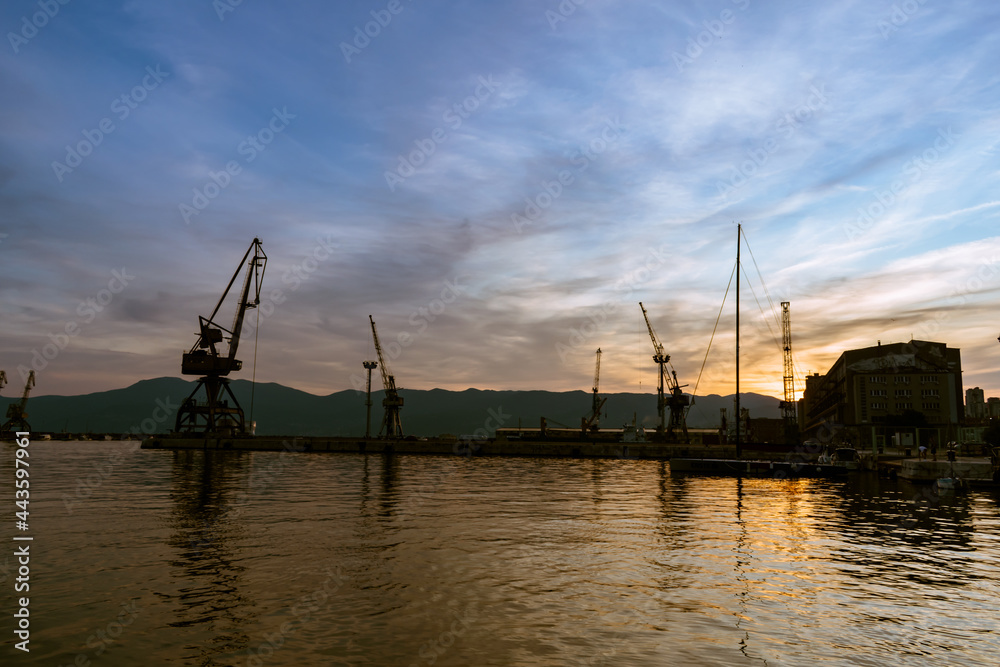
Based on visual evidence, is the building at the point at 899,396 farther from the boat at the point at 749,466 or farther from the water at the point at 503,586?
the water at the point at 503,586

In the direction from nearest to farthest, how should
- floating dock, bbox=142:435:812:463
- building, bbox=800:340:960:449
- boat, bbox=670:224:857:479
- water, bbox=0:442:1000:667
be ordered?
water, bbox=0:442:1000:667 < boat, bbox=670:224:857:479 < building, bbox=800:340:960:449 < floating dock, bbox=142:435:812:463

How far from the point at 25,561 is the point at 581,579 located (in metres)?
21.2

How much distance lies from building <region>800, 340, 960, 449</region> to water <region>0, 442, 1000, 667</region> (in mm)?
125838

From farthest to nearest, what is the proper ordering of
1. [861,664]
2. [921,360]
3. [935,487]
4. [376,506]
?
[921,360] < [935,487] < [376,506] < [861,664]

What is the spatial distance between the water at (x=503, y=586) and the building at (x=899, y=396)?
413 feet

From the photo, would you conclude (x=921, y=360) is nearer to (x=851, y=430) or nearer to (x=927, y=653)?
(x=851, y=430)

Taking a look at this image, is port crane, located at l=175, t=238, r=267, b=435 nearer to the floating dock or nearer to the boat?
the floating dock

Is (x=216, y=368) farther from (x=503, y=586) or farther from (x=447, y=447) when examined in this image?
(x=503, y=586)

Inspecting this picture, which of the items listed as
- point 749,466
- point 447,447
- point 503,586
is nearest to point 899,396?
point 749,466

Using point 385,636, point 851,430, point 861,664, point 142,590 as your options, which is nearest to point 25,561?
point 142,590

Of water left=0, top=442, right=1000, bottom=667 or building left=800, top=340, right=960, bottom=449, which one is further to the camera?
building left=800, top=340, right=960, bottom=449

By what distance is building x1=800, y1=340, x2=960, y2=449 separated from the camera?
6033 inches

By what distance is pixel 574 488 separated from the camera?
63.0m

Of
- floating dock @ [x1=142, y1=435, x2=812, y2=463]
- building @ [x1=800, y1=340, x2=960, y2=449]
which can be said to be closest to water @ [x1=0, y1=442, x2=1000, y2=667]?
floating dock @ [x1=142, y1=435, x2=812, y2=463]
